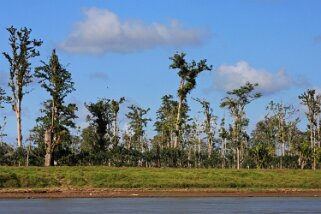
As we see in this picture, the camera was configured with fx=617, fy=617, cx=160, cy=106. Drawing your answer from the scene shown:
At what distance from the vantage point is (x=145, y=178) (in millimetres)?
51219

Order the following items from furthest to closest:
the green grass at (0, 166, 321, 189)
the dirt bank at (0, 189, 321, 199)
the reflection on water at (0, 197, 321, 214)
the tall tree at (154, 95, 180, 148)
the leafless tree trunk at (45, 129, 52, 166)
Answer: the tall tree at (154, 95, 180, 148), the leafless tree trunk at (45, 129, 52, 166), the green grass at (0, 166, 321, 189), the dirt bank at (0, 189, 321, 199), the reflection on water at (0, 197, 321, 214)

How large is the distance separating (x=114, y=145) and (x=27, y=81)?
12.7 metres

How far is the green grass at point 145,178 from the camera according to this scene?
48.5m

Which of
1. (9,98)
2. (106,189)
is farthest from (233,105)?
(106,189)

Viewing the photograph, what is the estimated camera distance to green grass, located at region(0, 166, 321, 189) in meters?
48.5

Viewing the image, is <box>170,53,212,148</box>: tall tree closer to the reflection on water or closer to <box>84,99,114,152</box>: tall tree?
<box>84,99,114,152</box>: tall tree

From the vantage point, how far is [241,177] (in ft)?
179

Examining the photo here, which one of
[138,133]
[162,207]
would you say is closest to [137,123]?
[138,133]

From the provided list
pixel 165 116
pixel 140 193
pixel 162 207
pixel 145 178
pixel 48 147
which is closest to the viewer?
pixel 162 207

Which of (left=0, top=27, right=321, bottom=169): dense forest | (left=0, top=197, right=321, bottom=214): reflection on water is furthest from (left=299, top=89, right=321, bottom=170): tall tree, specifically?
(left=0, top=197, right=321, bottom=214): reflection on water

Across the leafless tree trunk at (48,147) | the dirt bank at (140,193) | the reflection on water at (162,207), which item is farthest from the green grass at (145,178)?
the reflection on water at (162,207)

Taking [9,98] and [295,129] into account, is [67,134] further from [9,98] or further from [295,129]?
[295,129]

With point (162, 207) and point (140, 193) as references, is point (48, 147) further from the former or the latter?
point (162, 207)

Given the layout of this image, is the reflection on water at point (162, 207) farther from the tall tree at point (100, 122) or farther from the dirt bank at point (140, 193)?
the tall tree at point (100, 122)
